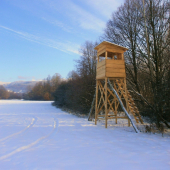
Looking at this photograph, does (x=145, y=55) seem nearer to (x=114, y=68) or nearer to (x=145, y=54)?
(x=145, y=54)

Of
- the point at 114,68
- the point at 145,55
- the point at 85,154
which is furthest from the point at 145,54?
the point at 85,154

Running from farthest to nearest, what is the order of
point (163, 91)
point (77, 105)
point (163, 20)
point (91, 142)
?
point (77, 105)
point (163, 20)
point (163, 91)
point (91, 142)

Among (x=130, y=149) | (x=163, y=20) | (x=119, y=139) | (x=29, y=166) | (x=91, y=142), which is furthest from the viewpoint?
(x=163, y=20)

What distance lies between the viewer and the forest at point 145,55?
7.53 metres

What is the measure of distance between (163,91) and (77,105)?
10.7 metres

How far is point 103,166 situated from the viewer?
3646 mm

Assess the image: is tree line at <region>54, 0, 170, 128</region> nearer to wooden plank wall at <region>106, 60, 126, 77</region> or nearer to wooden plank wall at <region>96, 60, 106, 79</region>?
wooden plank wall at <region>106, 60, 126, 77</region>

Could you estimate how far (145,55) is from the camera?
11125mm

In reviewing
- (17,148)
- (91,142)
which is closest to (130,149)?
(91,142)

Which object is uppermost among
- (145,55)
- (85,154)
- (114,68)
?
(145,55)

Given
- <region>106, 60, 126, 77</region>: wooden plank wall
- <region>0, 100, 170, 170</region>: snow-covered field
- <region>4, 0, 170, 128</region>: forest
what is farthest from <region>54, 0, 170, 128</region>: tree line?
<region>0, 100, 170, 170</region>: snow-covered field

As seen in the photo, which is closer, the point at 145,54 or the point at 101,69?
the point at 101,69

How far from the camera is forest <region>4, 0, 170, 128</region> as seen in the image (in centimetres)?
753

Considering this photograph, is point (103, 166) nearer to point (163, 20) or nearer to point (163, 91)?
point (163, 91)
